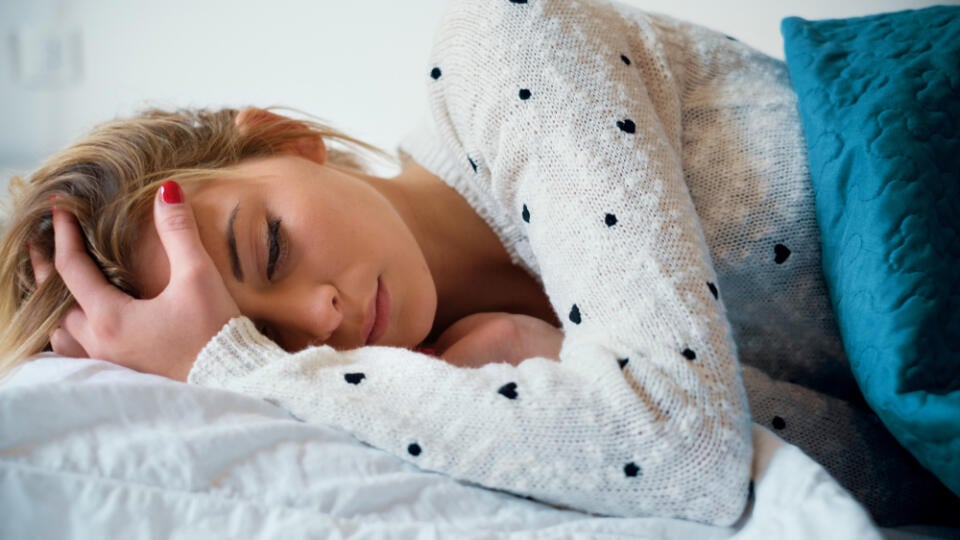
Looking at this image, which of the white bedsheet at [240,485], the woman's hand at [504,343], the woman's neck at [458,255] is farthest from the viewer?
the woman's neck at [458,255]

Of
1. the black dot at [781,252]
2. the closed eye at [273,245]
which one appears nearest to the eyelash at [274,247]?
the closed eye at [273,245]

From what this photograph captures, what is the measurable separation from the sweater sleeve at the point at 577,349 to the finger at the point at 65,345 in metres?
0.17

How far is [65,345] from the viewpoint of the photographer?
2.79 ft

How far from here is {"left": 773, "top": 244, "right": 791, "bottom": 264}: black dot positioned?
0.85 meters

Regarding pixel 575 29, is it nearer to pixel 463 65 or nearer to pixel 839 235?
pixel 463 65

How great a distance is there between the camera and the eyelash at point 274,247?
2.75 ft

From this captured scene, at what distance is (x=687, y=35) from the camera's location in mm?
993

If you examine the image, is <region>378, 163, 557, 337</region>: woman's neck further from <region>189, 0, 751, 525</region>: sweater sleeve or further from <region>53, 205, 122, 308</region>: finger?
<region>53, 205, 122, 308</region>: finger

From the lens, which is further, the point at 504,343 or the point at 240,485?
the point at 504,343

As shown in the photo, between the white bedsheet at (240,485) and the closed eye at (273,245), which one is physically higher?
the closed eye at (273,245)

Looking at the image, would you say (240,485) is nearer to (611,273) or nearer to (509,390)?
(509,390)

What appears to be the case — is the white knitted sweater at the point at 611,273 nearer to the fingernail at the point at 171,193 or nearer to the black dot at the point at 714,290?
the black dot at the point at 714,290

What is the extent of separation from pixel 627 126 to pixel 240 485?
47 cm

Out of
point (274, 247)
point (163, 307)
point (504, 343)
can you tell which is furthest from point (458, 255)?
point (163, 307)
